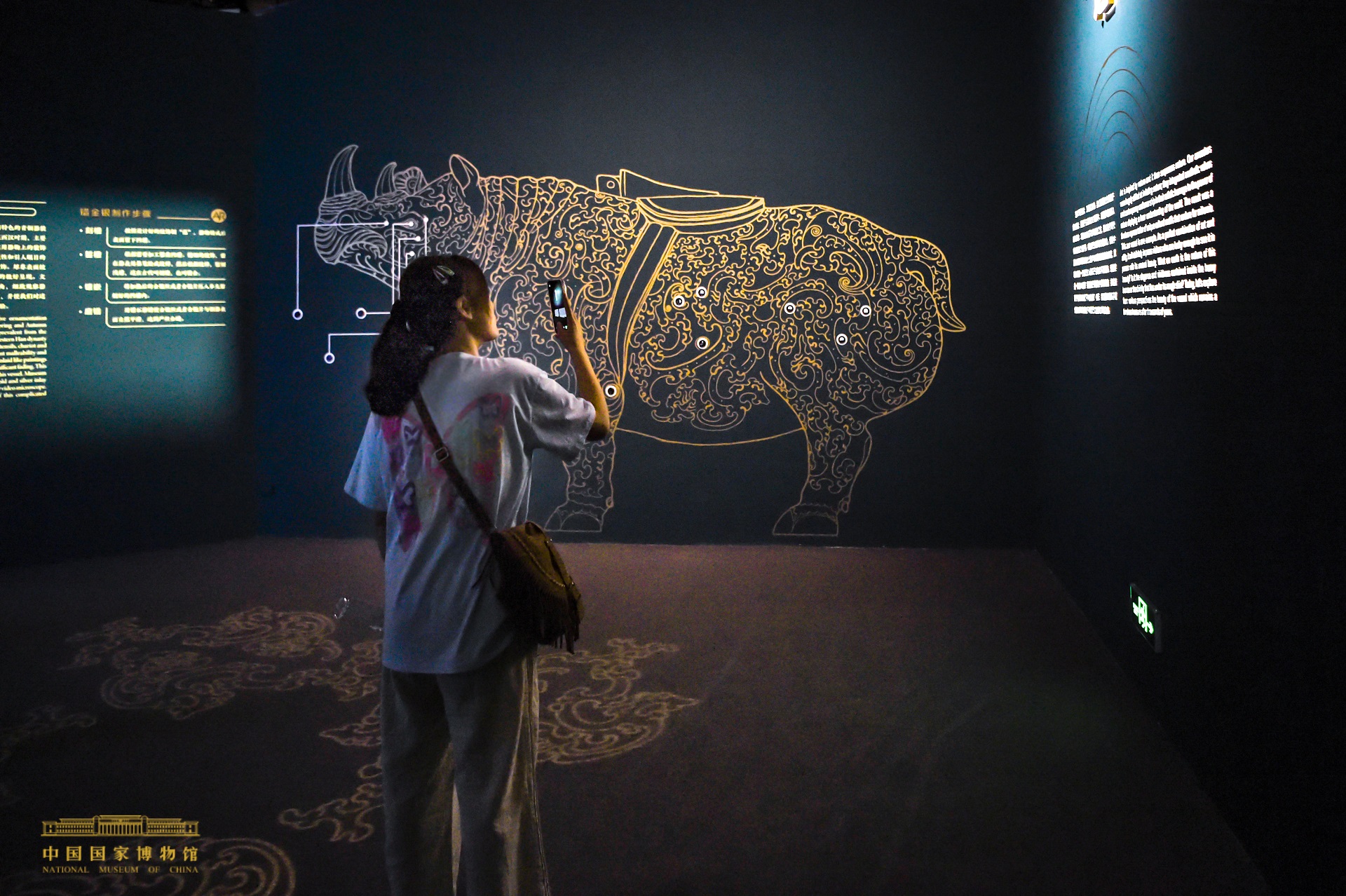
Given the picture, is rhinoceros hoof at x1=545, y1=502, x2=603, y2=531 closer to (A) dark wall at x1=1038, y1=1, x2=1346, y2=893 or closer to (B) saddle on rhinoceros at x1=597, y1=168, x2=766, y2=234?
(B) saddle on rhinoceros at x1=597, y1=168, x2=766, y2=234

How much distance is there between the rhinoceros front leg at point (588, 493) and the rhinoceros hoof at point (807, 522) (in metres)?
1.07

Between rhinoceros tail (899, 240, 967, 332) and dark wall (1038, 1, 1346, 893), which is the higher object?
rhinoceros tail (899, 240, 967, 332)

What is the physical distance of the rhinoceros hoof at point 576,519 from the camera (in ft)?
20.0

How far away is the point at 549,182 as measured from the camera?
605 centimetres

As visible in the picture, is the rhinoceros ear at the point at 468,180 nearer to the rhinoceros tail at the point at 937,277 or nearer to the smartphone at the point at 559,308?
the rhinoceros tail at the point at 937,277

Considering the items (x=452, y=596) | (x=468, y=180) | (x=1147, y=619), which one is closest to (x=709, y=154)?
(x=468, y=180)

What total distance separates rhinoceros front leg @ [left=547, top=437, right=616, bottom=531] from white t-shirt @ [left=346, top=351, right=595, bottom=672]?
428 cm

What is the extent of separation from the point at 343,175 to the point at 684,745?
462cm

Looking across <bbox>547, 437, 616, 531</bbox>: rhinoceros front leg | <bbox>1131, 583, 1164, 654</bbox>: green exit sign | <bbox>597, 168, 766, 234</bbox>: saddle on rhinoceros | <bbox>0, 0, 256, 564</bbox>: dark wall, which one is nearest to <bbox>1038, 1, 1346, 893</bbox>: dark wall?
<bbox>1131, 583, 1164, 654</bbox>: green exit sign

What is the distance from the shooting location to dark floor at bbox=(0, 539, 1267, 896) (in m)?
2.34

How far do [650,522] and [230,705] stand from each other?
308cm

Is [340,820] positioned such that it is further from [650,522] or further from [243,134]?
[243,134]

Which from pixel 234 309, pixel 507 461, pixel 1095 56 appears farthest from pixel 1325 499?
pixel 234 309

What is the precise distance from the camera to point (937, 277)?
5.85 meters
